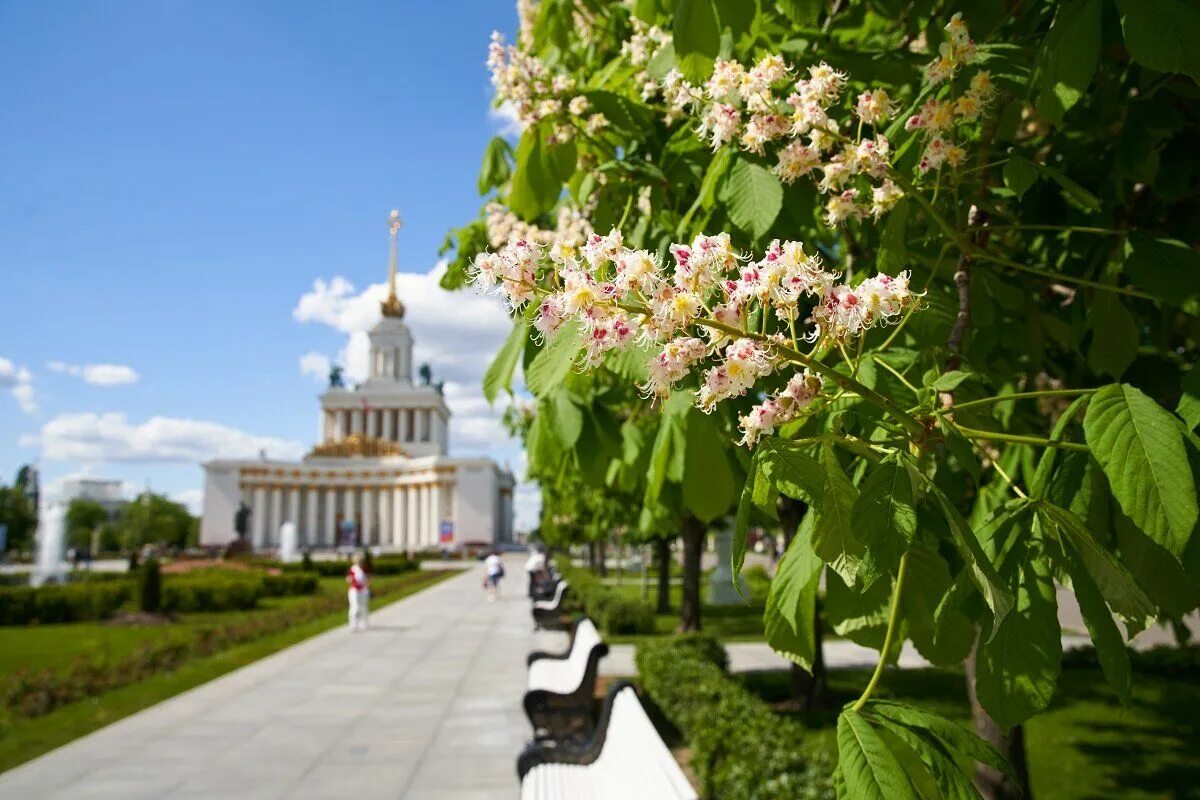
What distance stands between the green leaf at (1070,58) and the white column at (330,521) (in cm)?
11692

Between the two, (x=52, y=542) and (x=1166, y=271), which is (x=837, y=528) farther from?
(x=52, y=542)

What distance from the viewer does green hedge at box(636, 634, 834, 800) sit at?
182 inches

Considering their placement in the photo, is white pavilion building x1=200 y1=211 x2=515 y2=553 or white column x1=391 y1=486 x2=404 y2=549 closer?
white pavilion building x1=200 y1=211 x2=515 y2=553

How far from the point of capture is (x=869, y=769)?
4.19 ft

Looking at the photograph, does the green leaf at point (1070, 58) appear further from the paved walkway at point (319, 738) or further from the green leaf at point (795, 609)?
the paved walkway at point (319, 738)

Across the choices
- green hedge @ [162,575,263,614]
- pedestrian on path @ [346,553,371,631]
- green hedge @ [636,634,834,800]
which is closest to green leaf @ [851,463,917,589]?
green hedge @ [636,634,834,800]

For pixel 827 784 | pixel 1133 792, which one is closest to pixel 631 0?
pixel 827 784

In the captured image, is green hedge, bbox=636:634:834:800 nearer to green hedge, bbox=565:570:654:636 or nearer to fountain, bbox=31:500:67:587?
green hedge, bbox=565:570:654:636

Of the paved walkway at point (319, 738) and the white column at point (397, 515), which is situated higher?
the white column at point (397, 515)

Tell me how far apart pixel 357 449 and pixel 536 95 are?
A: 380ft

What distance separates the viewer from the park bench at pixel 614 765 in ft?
11.1

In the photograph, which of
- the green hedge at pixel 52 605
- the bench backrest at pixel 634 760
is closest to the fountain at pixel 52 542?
the green hedge at pixel 52 605

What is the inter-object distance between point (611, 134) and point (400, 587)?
35.4 m

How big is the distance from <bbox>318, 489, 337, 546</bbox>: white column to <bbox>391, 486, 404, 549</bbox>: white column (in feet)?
24.3
